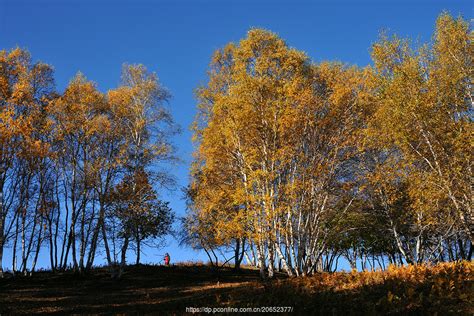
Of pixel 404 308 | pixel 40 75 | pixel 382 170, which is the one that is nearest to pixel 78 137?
pixel 40 75

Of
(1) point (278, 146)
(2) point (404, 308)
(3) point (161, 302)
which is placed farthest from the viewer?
(1) point (278, 146)

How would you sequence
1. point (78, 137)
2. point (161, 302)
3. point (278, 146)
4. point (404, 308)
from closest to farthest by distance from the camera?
1. point (404, 308)
2. point (161, 302)
3. point (278, 146)
4. point (78, 137)

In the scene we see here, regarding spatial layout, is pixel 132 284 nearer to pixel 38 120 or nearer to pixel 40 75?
pixel 38 120

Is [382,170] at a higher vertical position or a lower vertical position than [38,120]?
lower

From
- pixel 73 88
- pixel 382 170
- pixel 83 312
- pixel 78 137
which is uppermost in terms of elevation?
pixel 73 88

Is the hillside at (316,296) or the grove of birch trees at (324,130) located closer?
the hillside at (316,296)

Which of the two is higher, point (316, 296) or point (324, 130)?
point (324, 130)

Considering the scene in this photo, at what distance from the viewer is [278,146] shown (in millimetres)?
19156

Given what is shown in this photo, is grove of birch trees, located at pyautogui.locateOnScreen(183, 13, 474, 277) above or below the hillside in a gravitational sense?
above

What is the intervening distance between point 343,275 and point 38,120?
20.3 metres

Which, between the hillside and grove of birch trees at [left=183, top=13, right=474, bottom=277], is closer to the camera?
the hillside

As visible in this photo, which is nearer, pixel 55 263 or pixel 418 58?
pixel 418 58

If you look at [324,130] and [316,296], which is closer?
[316,296]

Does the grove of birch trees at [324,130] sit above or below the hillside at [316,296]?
above
